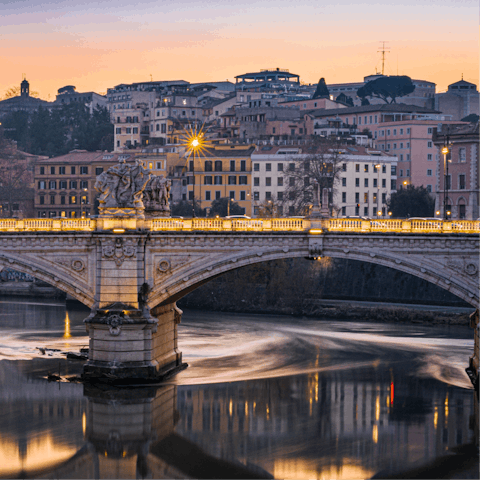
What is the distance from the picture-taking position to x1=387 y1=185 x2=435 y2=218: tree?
316 ft

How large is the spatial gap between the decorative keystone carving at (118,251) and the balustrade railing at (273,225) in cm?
95

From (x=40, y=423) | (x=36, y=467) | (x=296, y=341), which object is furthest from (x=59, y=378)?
(x=296, y=341)

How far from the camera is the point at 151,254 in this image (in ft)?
152

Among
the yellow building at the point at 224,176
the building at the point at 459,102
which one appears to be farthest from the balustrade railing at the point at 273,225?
the building at the point at 459,102

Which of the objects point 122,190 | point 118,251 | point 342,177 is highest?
point 342,177

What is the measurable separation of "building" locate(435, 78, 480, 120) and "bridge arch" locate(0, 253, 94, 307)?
376 feet

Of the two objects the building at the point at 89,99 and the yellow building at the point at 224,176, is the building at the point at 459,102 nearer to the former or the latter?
the yellow building at the point at 224,176

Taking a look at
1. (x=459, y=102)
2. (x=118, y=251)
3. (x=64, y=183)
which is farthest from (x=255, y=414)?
(x=459, y=102)

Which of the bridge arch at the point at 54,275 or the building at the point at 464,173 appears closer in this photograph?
the bridge arch at the point at 54,275

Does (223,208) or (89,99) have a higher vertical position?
(89,99)

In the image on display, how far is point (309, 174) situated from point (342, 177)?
5812 mm

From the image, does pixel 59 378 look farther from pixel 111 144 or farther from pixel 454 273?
pixel 111 144

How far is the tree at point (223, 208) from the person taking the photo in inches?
3937

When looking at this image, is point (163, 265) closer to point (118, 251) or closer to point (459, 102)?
point (118, 251)
